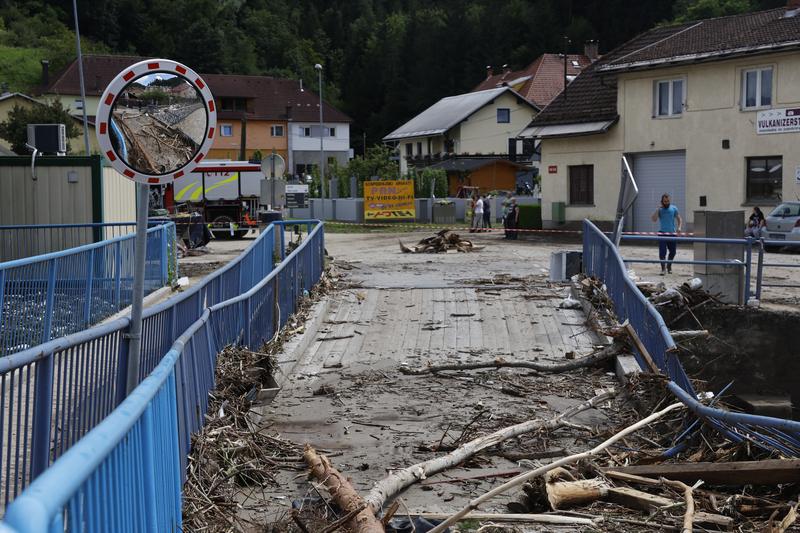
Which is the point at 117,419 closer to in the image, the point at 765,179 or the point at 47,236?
the point at 47,236

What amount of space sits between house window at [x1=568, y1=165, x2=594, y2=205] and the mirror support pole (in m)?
36.1

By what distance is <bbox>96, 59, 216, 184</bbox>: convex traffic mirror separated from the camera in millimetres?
6012

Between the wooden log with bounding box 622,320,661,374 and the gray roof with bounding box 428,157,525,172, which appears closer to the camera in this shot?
the wooden log with bounding box 622,320,661,374

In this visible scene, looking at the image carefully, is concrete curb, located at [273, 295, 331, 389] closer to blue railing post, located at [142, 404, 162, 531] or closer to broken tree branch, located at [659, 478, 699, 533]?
broken tree branch, located at [659, 478, 699, 533]

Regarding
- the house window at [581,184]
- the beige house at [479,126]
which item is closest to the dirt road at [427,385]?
the house window at [581,184]

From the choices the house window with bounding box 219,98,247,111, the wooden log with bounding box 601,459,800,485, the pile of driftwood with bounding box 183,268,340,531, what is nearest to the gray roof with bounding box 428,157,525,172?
the house window with bounding box 219,98,247,111

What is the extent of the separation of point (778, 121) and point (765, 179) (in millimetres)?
2030

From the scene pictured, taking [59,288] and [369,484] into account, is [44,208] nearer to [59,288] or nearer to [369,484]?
[59,288]

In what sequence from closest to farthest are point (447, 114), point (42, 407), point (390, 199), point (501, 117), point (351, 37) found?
point (42, 407) → point (390, 199) → point (501, 117) → point (447, 114) → point (351, 37)

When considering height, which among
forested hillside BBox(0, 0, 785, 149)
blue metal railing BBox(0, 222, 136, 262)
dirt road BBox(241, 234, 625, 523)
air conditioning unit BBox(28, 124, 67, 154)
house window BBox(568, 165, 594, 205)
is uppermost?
forested hillside BBox(0, 0, 785, 149)

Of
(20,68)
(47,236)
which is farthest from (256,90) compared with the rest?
(47,236)

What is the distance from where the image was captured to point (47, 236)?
720 inches

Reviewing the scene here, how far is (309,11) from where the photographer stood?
16062cm

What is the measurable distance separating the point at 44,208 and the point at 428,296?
733cm
